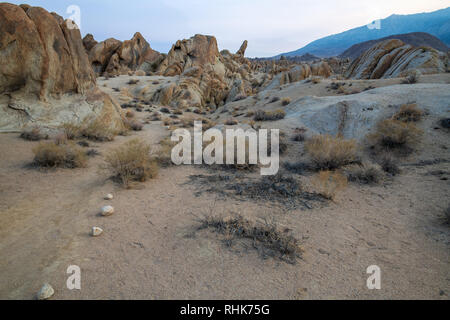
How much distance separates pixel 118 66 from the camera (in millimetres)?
36156

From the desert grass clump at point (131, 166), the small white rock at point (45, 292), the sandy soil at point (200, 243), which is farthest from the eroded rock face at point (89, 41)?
the small white rock at point (45, 292)

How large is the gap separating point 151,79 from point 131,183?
25.3 metres

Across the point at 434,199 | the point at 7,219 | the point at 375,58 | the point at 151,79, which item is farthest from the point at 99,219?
the point at 375,58

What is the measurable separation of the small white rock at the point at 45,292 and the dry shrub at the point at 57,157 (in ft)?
14.5

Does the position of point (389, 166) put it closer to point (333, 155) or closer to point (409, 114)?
point (333, 155)

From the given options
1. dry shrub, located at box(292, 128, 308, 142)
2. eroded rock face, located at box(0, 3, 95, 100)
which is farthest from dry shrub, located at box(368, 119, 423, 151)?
eroded rock face, located at box(0, 3, 95, 100)

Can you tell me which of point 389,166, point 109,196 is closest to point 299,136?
point 389,166

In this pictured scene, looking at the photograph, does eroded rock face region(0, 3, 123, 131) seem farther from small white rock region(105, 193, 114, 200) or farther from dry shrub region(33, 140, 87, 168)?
small white rock region(105, 193, 114, 200)

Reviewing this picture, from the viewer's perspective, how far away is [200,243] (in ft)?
10.1

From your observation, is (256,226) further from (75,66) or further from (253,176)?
(75,66)

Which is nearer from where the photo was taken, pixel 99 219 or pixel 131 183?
pixel 99 219

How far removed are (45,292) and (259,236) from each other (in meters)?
2.47

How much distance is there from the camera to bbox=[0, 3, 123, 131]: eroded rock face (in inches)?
Answer: 300

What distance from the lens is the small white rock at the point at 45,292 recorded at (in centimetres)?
211
